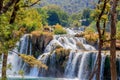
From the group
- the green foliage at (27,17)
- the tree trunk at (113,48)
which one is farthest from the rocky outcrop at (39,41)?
the tree trunk at (113,48)

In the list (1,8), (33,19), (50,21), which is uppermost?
(1,8)

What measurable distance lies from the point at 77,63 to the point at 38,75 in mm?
5545

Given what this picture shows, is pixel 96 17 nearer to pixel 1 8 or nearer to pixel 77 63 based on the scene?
pixel 1 8

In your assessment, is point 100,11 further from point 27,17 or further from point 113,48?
point 27,17

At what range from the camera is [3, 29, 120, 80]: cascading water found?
147 feet

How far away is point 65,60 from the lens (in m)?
47.4

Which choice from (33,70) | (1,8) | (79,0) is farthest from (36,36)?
(79,0)

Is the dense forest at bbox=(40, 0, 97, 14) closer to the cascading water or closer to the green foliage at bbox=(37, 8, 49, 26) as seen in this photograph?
the green foliage at bbox=(37, 8, 49, 26)

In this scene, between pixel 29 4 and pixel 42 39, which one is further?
pixel 42 39

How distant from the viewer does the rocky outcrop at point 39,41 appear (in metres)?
52.7

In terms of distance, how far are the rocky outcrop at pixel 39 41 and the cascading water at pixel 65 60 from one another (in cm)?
46

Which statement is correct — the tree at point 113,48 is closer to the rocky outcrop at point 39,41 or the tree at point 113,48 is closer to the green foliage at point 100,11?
the green foliage at point 100,11

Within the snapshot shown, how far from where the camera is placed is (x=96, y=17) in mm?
15695

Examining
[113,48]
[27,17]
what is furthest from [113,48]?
[27,17]
